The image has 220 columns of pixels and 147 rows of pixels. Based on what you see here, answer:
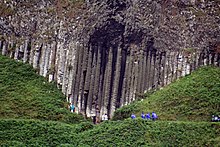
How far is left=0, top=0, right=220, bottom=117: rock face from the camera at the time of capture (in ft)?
82.9

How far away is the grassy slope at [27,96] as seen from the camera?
2292 centimetres

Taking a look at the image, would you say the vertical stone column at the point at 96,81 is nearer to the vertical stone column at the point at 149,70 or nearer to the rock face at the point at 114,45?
the rock face at the point at 114,45

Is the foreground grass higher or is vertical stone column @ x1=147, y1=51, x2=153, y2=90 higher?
vertical stone column @ x1=147, y1=51, x2=153, y2=90

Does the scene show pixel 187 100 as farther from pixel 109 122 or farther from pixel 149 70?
pixel 109 122

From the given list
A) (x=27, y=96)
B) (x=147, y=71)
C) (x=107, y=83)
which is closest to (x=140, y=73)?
(x=147, y=71)

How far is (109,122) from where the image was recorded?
Result: 1969 centimetres

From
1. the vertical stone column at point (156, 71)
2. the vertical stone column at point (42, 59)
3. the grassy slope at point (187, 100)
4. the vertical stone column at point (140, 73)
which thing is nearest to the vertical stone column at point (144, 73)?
the vertical stone column at point (140, 73)

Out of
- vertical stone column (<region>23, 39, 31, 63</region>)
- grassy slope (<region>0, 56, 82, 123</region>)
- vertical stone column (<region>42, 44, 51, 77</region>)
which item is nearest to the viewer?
grassy slope (<region>0, 56, 82, 123</region>)

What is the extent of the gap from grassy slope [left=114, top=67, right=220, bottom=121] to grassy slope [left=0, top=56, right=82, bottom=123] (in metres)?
2.97

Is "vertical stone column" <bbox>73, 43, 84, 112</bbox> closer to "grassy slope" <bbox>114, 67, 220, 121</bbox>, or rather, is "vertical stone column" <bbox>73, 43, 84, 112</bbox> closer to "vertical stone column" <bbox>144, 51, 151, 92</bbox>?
"grassy slope" <bbox>114, 67, 220, 121</bbox>

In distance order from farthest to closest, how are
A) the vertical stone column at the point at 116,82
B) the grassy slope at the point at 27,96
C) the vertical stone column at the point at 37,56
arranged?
the vertical stone column at the point at 37,56 → the vertical stone column at the point at 116,82 → the grassy slope at the point at 27,96

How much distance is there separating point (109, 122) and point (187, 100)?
4.41m

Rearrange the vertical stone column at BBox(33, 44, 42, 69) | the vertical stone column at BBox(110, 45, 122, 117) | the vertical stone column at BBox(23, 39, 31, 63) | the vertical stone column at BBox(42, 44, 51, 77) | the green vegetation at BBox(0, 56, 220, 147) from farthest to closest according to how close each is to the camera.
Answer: the vertical stone column at BBox(23, 39, 31, 63)
the vertical stone column at BBox(33, 44, 42, 69)
the vertical stone column at BBox(42, 44, 51, 77)
the vertical stone column at BBox(110, 45, 122, 117)
the green vegetation at BBox(0, 56, 220, 147)

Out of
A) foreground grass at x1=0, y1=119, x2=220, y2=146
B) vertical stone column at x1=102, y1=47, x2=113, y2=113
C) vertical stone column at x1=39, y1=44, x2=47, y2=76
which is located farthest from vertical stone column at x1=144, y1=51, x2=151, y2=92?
foreground grass at x1=0, y1=119, x2=220, y2=146
